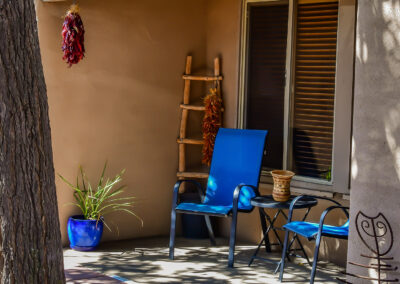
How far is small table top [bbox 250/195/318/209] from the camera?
5.76 m

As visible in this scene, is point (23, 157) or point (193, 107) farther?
point (193, 107)

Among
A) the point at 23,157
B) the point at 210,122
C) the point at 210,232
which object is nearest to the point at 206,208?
the point at 210,232

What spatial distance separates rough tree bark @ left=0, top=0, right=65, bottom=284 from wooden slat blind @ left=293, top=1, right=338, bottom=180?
3655 millimetres

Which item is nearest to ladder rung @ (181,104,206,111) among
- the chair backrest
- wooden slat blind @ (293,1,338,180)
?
the chair backrest

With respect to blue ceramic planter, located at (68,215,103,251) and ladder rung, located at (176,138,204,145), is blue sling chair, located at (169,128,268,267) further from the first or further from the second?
blue ceramic planter, located at (68,215,103,251)

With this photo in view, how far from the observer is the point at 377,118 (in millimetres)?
4316

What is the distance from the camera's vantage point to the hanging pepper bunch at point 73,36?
6.18m

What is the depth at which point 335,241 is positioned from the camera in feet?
20.4

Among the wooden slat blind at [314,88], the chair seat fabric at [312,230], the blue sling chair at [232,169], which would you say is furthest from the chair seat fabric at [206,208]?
the wooden slat blind at [314,88]

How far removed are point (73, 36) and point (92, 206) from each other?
1.60 m

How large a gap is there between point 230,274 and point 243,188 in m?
1.06

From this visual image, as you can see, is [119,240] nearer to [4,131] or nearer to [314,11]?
[314,11]

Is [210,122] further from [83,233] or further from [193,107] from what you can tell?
[83,233]

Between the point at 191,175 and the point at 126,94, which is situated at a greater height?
the point at 126,94
